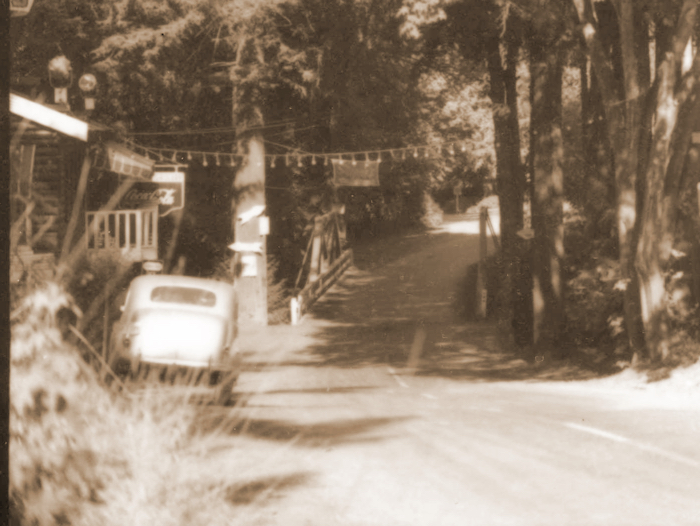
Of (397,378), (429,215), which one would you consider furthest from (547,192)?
(429,215)

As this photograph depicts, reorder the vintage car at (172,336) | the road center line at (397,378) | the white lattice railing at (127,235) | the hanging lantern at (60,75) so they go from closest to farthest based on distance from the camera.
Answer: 1. the vintage car at (172,336)
2. the hanging lantern at (60,75)
3. the road center line at (397,378)
4. the white lattice railing at (127,235)

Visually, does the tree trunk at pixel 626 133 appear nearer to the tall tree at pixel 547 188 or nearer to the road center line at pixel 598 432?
the tall tree at pixel 547 188

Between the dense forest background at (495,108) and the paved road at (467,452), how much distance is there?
9.27 ft

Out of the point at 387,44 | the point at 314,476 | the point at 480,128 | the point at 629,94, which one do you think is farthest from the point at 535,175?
the point at 480,128

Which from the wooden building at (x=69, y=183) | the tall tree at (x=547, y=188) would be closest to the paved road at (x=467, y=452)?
the tall tree at (x=547, y=188)

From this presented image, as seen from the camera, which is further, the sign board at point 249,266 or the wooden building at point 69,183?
the sign board at point 249,266

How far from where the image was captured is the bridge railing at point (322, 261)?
35400 mm

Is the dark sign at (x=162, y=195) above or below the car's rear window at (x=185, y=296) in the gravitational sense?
above

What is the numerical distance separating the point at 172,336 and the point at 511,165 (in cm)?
1579

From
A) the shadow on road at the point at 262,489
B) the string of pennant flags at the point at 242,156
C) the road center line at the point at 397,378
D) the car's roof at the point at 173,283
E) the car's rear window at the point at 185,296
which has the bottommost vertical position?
the road center line at the point at 397,378

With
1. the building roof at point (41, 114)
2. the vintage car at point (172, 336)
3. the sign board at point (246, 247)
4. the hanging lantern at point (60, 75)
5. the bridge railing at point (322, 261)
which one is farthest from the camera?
the bridge railing at point (322, 261)

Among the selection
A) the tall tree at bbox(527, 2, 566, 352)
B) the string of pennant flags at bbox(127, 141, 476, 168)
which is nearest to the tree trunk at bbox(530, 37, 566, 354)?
the tall tree at bbox(527, 2, 566, 352)

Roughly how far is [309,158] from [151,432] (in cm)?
3283

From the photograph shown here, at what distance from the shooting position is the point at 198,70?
32.8 meters
